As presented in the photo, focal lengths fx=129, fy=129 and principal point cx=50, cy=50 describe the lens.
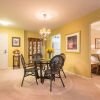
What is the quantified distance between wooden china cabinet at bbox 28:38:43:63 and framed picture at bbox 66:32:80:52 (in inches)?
123

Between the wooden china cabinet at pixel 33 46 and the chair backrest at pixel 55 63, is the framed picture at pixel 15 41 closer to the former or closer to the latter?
the wooden china cabinet at pixel 33 46

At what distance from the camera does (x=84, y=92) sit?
126 inches

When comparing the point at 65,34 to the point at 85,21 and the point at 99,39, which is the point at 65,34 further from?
the point at 99,39

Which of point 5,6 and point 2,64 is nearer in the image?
point 5,6

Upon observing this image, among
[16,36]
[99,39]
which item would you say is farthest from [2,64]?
[99,39]

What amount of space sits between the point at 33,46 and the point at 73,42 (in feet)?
12.1

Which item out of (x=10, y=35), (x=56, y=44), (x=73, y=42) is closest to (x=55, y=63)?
(x=73, y=42)

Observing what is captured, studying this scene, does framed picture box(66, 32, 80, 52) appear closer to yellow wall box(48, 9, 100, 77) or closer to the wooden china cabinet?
yellow wall box(48, 9, 100, 77)

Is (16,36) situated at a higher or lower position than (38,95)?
higher

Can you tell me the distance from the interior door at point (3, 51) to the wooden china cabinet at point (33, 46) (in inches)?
65.3

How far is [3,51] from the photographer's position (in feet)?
23.6

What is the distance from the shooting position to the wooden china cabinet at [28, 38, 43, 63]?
853cm

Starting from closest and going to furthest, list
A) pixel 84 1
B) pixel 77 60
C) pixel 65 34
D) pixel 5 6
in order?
pixel 84 1
pixel 5 6
pixel 77 60
pixel 65 34

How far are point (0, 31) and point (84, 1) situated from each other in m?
5.14
